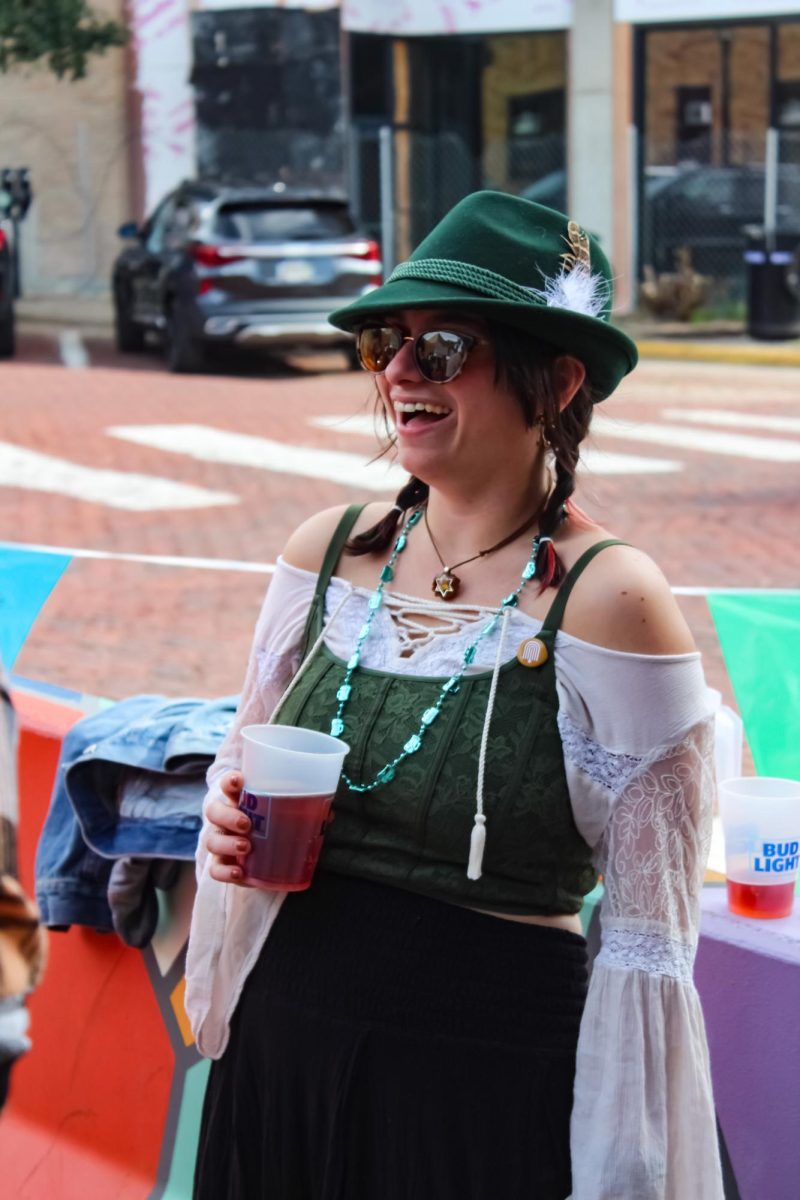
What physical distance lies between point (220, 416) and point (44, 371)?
444cm

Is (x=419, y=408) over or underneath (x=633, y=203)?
Result: underneath

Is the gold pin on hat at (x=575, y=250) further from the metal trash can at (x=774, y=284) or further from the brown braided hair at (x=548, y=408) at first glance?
the metal trash can at (x=774, y=284)

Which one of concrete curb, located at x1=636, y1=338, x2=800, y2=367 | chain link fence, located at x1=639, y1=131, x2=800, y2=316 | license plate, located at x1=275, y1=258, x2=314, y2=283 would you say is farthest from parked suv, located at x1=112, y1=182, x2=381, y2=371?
chain link fence, located at x1=639, y1=131, x2=800, y2=316

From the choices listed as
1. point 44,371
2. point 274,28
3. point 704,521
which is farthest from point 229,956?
point 274,28

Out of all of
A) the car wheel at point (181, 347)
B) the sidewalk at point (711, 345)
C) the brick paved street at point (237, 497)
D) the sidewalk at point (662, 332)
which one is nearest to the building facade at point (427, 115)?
the sidewalk at point (662, 332)

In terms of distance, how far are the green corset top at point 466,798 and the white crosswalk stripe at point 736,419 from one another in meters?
12.2

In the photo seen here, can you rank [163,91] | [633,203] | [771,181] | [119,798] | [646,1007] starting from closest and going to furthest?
[646,1007], [119,798], [771,181], [633,203], [163,91]

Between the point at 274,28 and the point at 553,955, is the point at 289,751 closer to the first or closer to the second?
the point at 553,955

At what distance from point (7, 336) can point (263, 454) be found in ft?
25.1

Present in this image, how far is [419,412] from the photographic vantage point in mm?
2549

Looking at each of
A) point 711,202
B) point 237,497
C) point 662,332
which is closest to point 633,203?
point 711,202

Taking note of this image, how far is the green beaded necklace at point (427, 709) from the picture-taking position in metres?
2.46

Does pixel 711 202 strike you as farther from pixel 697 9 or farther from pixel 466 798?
pixel 466 798

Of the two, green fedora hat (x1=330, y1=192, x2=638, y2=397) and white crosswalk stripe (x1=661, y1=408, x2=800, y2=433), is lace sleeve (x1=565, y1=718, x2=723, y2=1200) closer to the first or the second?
green fedora hat (x1=330, y1=192, x2=638, y2=397)
